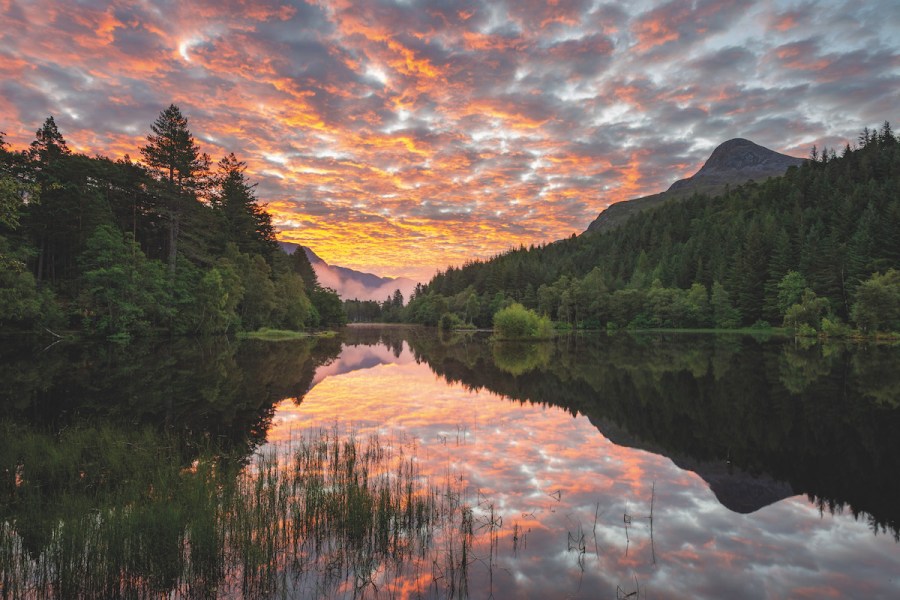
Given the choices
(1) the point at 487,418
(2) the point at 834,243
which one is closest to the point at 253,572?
(1) the point at 487,418

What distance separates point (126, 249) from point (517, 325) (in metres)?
55.9

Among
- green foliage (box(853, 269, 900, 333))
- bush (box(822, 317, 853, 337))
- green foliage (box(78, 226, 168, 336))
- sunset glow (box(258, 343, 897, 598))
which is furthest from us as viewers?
bush (box(822, 317, 853, 337))

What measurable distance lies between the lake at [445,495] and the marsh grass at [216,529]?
1.7 inches

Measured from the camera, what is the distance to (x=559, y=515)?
10016 mm

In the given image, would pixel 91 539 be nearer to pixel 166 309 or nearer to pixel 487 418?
pixel 487 418

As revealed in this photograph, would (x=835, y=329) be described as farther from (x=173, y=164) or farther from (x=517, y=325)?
(x=173, y=164)

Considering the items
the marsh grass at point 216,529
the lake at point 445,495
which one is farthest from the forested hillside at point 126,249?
the marsh grass at point 216,529

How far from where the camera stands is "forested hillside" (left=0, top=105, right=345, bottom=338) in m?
53.2

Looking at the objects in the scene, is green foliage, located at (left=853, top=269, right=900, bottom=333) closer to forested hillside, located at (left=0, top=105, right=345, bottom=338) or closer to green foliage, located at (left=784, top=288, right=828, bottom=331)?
green foliage, located at (left=784, top=288, right=828, bottom=331)

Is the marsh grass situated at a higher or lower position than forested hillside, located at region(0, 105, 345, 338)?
lower

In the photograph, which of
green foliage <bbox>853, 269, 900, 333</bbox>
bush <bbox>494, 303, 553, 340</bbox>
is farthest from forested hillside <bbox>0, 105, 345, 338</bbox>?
green foliage <bbox>853, 269, 900, 333</bbox>

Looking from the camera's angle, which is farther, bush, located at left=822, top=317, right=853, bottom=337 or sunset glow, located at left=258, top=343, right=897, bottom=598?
bush, located at left=822, top=317, right=853, bottom=337

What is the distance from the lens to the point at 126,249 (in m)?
55.1

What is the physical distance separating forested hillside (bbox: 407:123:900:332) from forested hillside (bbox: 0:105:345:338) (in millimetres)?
93991
